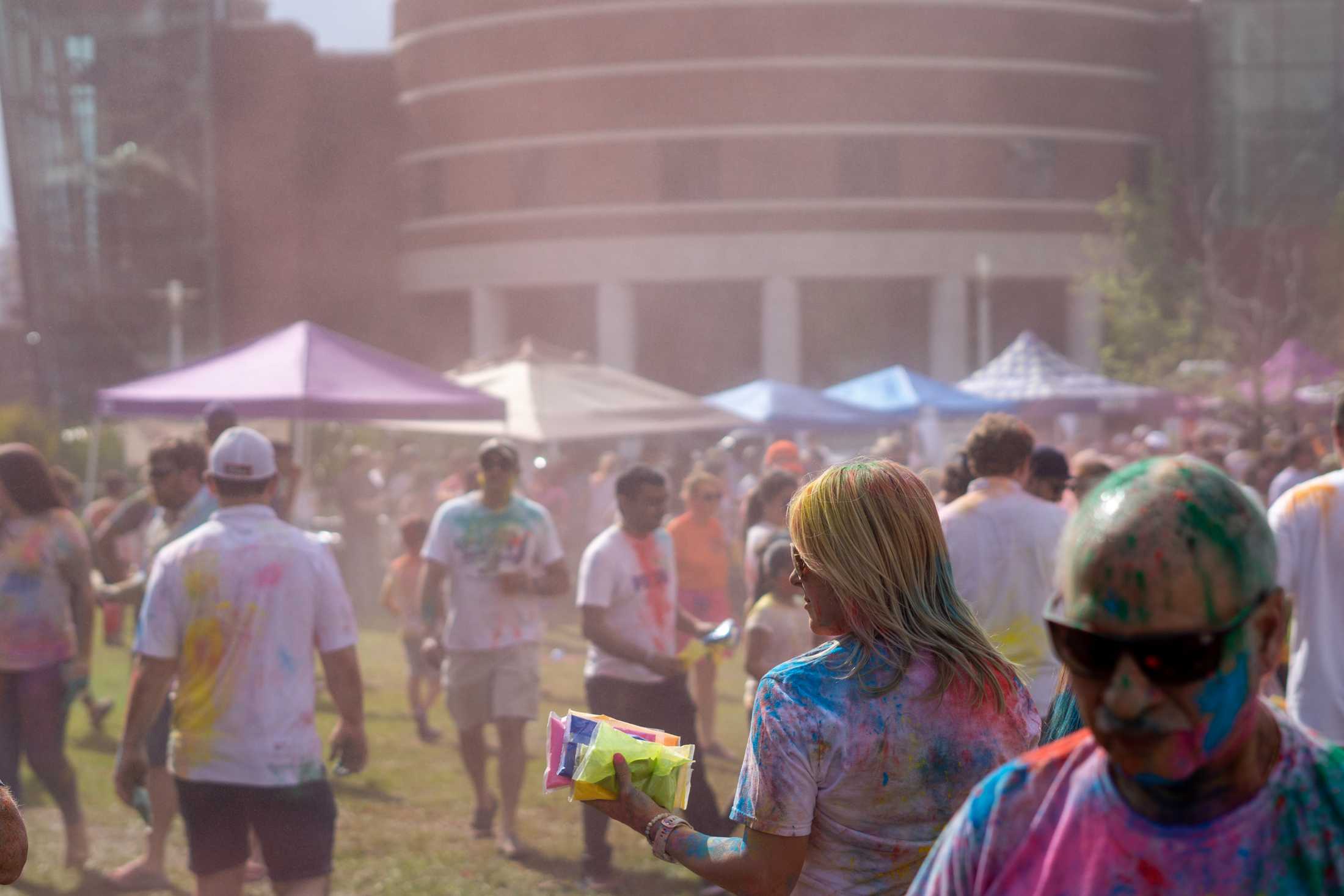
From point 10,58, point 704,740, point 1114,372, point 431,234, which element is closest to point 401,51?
point 431,234

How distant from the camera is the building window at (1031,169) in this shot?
152 ft

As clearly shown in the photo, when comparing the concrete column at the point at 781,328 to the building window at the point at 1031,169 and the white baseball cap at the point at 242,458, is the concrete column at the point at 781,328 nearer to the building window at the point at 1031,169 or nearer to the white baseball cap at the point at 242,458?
the building window at the point at 1031,169

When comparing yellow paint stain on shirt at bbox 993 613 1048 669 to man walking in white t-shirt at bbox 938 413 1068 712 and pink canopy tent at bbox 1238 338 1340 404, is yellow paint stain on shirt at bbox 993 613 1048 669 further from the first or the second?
pink canopy tent at bbox 1238 338 1340 404

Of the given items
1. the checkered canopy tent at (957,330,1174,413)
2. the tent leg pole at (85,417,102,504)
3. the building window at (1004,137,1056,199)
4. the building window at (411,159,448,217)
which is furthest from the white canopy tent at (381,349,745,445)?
the building window at (411,159,448,217)

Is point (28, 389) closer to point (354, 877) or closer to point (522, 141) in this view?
point (522, 141)

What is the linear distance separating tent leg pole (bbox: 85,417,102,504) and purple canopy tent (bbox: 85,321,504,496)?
6.36 metres

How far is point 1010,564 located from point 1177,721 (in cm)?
430

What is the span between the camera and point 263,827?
5.05 metres

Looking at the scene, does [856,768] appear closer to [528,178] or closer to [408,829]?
[408,829]

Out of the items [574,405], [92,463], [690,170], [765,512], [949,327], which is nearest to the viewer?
[765,512]

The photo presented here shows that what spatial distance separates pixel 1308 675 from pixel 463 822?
4.72 m

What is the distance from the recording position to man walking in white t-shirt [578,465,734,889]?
270 inches

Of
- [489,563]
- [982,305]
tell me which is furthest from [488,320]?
[489,563]

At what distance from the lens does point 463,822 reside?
820 cm
